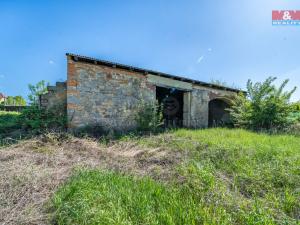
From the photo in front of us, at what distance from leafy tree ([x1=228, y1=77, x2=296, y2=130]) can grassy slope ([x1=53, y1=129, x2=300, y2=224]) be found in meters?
5.72

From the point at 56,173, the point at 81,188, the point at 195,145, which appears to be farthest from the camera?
the point at 195,145

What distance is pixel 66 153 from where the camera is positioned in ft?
15.2

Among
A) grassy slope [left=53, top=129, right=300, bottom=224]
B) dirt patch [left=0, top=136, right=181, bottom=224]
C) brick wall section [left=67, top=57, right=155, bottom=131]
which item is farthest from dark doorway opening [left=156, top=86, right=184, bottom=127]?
grassy slope [left=53, top=129, right=300, bottom=224]

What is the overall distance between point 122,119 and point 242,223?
6.27 meters

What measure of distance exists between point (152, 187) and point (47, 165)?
7.76 feet

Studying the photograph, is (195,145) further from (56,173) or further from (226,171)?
(56,173)

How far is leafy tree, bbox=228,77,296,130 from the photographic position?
873 centimetres

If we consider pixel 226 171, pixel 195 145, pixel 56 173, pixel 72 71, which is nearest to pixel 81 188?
pixel 56 173

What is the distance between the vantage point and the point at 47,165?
12.5 feet

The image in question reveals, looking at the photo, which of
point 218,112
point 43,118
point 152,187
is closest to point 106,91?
point 43,118

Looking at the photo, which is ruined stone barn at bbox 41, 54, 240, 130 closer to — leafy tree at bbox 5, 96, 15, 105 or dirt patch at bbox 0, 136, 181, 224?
dirt patch at bbox 0, 136, 181, 224

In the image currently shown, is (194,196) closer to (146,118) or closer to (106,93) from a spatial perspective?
(146,118)

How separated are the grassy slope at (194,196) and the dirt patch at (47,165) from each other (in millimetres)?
310

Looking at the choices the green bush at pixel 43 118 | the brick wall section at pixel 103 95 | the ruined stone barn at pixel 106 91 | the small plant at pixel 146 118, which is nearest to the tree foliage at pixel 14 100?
the green bush at pixel 43 118
